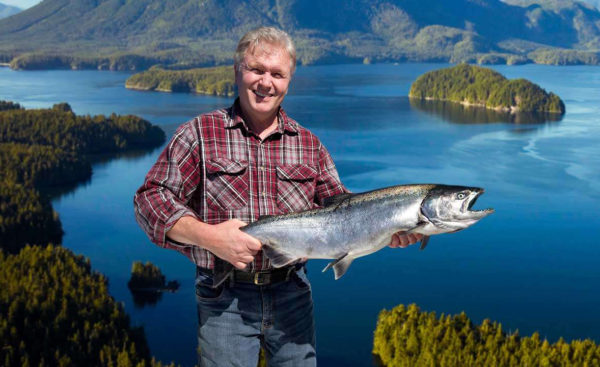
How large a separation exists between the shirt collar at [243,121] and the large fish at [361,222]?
0.57 m

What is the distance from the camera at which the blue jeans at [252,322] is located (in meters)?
3.80

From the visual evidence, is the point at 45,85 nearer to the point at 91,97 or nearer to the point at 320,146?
the point at 91,97

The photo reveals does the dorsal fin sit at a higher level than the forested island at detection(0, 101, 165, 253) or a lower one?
higher

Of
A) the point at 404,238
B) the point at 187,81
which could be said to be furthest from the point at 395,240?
the point at 187,81

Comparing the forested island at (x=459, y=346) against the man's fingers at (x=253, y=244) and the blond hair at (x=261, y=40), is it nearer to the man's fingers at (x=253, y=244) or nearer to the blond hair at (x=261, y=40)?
the man's fingers at (x=253, y=244)

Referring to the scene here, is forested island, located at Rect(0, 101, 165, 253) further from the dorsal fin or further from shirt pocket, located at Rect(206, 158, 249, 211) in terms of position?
the dorsal fin

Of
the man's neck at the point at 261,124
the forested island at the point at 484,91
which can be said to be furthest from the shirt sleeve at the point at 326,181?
the forested island at the point at 484,91

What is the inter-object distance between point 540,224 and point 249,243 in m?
36.9

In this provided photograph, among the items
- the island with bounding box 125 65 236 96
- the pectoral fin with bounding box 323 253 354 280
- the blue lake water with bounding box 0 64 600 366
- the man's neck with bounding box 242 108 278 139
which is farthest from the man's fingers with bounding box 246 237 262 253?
the island with bounding box 125 65 236 96

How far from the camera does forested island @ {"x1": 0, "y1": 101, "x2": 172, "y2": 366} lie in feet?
63.3

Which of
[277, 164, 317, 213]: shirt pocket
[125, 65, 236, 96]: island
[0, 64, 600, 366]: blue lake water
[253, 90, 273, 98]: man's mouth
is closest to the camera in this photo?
[253, 90, 273, 98]: man's mouth

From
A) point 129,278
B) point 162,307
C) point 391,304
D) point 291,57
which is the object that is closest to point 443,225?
point 291,57

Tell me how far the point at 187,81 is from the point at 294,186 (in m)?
113

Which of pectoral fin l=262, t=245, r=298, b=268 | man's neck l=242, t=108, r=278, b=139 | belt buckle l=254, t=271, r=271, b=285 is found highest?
man's neck l=242, t=108, r=278, b=139
